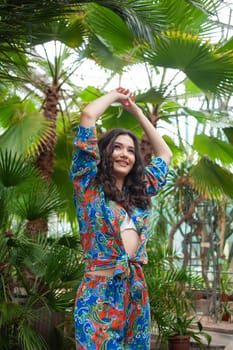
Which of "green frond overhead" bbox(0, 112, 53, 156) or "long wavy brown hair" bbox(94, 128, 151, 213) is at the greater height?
"green frond overhead" bbox(0, 112, 53, 156)

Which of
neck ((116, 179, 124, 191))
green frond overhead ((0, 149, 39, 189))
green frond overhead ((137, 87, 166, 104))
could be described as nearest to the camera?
neck ((116, 179, 124, 191))

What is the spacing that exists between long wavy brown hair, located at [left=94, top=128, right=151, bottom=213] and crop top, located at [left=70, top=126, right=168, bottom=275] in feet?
0.08

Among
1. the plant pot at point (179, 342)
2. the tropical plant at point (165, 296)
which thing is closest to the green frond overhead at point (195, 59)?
the tropical plant at point (165, 296)

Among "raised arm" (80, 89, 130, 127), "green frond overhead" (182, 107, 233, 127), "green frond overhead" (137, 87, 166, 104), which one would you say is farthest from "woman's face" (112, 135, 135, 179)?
"green frond overhead" (182, 107, 233, 127)

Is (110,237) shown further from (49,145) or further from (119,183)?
(49,145)

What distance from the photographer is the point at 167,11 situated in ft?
12.2

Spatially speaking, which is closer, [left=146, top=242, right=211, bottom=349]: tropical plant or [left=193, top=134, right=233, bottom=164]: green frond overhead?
[left=146, top=242, right=211, bottom=349]: tropical plant

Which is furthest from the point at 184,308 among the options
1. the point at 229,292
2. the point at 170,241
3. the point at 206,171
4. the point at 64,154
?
the point at 229,292

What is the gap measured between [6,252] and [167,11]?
2057 millimetres

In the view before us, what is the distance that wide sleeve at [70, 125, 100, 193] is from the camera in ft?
5.33

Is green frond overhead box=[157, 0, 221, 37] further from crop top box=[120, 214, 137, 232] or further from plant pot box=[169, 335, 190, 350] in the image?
plant pot box=[169, 335, 190, 350]

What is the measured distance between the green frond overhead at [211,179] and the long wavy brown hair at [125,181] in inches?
101

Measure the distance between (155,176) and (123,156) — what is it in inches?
7.1

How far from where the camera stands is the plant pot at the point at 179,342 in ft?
13.3
